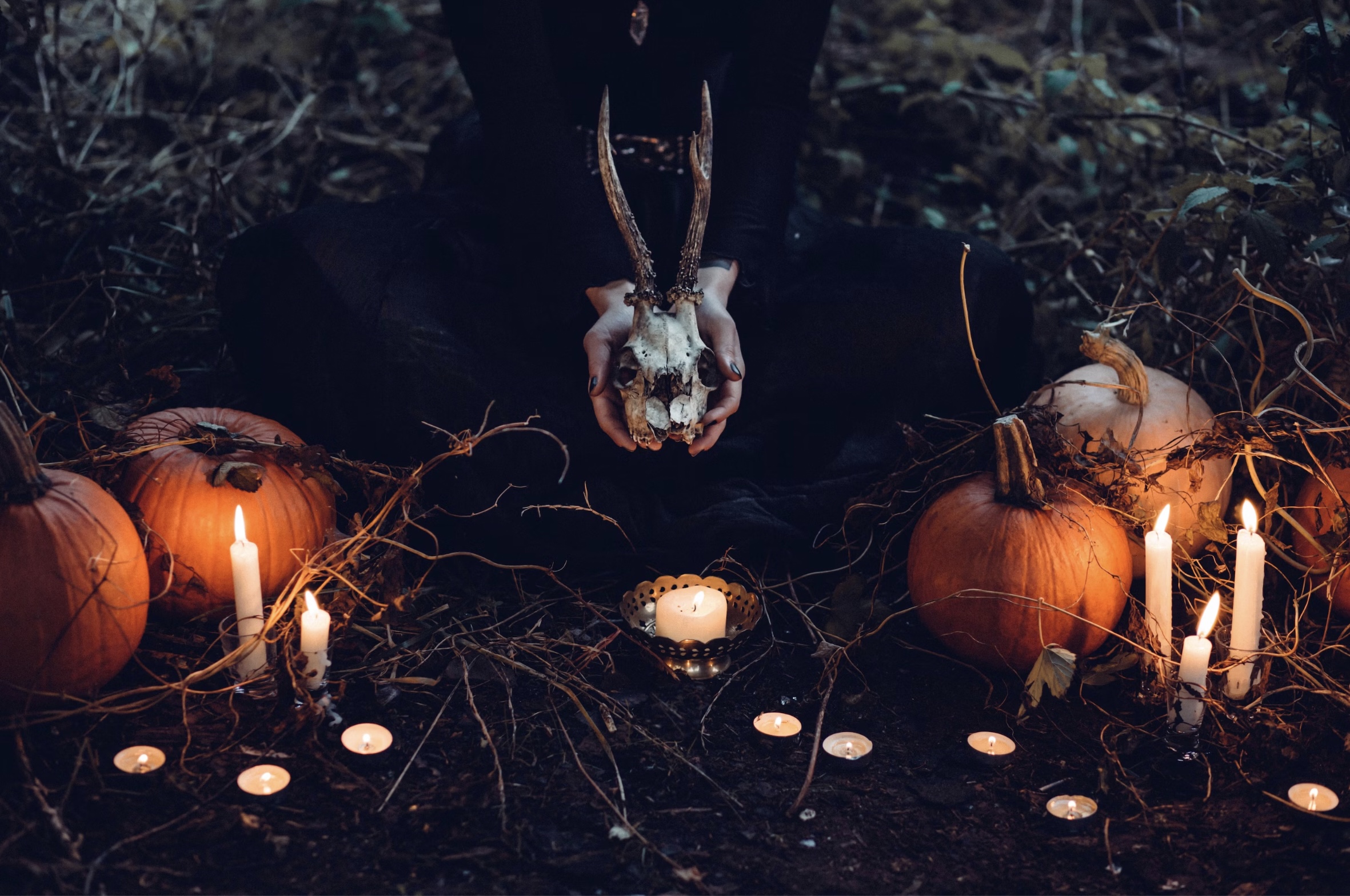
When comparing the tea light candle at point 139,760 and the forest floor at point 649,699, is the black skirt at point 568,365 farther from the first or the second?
the tea light candle at point 139,760

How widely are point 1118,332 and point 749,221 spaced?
112 centimetres

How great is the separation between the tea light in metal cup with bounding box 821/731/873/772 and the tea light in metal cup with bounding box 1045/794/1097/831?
11.6 inches

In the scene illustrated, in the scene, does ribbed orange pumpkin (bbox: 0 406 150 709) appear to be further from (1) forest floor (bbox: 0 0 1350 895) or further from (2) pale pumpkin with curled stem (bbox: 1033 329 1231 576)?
(2) pale pumpkin with curled stem (bbox: 1033 329 1231 576)

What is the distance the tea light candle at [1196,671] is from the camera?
5.71 ft

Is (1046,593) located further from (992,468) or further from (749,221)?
(749,221)

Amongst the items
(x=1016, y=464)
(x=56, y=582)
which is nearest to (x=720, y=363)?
(x=1016, y=464)

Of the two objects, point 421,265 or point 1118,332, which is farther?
point 1118,332

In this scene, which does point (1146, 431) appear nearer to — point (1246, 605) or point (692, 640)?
point (1246, 605)

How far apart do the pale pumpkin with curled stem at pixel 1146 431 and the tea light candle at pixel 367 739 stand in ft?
4.68

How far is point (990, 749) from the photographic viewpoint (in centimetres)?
177

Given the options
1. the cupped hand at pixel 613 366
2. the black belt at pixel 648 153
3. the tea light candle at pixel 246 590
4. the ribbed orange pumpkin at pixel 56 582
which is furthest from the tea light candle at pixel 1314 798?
the ribbed orange pumpkin at pixel 56 582

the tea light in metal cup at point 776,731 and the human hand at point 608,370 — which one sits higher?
the human hand at point 608,370

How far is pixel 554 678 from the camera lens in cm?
197

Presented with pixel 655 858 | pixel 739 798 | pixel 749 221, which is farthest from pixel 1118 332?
pixel 655 858
